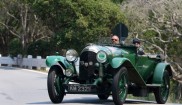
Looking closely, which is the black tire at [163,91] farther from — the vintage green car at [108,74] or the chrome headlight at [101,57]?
the chrome headlight at [101,57]

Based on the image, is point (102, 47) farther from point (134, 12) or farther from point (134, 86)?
point (134, 12)

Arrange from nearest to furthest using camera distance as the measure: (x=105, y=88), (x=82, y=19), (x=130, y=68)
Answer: (x=105, y=88) < (x=130, y=68) < (x=82, y=19)

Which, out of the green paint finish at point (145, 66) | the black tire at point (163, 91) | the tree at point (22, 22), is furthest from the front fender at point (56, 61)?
the tree at point (22, 22)

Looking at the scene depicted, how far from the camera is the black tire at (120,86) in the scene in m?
12.4

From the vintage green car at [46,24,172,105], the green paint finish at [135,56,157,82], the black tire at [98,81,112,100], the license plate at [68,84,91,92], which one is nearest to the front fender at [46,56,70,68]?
the vintage green car at [46,24,172,105]

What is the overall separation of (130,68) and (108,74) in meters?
0.59

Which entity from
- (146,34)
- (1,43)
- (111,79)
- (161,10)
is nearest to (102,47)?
(111,79)

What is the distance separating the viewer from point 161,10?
35.1m

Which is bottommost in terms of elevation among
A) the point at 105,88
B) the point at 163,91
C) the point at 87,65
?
the point at 163,91

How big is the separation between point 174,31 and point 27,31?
72.0ft

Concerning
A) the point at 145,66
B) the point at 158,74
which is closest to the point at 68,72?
the point at 145,66

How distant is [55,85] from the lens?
1357 centimetres

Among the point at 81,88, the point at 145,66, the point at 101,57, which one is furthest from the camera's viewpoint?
the point at 145,66

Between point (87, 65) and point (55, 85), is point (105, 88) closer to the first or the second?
point (87, 65)
